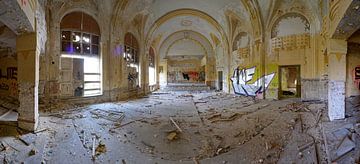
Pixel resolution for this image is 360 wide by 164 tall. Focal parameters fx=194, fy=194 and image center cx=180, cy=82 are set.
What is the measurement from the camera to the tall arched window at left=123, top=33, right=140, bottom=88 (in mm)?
13875

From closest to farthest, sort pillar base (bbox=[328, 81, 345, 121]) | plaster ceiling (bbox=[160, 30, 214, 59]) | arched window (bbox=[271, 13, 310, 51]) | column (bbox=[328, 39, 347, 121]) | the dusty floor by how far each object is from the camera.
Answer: the dusty floor → column (bbox=[328, 39, 347, 121]) → pillar base (bbox=[328, 81, 345, 121]) → arched window (bbox=[271, 13, 310, 51]) → plaster ceiling (bbox=[160, 30, 214, 59])

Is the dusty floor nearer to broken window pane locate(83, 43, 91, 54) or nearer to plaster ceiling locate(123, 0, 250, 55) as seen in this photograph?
broken window pane locate(83, 43, 91, 54)

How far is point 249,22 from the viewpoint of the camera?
13172 millimetres

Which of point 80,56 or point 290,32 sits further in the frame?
point 290,32

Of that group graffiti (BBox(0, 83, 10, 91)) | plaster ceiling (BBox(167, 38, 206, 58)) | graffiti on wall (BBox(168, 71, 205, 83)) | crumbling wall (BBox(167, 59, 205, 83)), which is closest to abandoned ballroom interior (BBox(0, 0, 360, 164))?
graffiti (BBox(0, 83, 10, 91))

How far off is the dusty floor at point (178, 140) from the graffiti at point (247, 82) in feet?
16.5

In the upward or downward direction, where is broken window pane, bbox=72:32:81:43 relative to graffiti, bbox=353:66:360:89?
upward

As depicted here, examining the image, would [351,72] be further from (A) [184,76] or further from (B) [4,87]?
(A) [184,76]

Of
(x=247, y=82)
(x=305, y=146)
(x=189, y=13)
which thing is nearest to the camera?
(x=305, y=146)

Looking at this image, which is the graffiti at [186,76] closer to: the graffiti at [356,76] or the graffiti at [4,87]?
the graffiti at [4,87]

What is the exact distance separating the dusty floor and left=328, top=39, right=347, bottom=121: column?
18.3 inches

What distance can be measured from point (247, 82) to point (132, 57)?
8.71 m

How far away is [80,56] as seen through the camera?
34.1 feet

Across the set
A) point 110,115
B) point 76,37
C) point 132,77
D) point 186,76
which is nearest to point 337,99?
point 110,115
